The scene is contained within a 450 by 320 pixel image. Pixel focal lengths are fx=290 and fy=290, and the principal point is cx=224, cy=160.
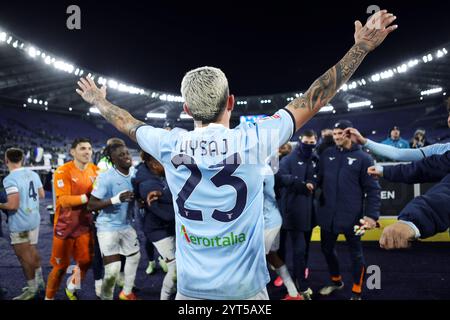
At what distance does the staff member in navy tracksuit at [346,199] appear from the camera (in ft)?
12.2

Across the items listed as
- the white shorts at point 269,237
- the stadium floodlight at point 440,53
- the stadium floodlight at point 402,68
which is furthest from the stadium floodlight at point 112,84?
the white shorts at point 269,237

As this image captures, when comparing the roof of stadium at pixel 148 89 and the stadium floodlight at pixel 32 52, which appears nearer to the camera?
the stadium floodlight at pixel 32 52

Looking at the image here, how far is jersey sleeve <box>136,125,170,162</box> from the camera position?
4.81 ft

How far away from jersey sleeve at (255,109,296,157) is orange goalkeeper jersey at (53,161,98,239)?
118 inches

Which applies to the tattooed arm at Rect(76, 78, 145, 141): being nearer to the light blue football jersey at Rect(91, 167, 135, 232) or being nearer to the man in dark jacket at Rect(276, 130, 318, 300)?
the light blue football jersey at Rect(91, 167, 135, 232)

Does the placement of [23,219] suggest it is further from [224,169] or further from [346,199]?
[346,199]

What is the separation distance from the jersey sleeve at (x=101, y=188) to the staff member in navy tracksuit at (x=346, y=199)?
2845mm

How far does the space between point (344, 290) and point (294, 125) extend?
3625 millimetres

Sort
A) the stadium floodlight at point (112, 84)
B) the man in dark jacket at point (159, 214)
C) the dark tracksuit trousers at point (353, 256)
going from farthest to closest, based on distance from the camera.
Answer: the stadium floodlight at point (112, 84)
the dark tracksuit trousers at point (353, 256)
the man in dark jacket at point (159, 214)

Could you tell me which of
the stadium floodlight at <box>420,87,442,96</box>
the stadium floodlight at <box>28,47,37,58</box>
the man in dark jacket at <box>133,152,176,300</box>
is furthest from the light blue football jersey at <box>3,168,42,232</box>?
the stadium floodlight at <box>420,87,442,96</box>

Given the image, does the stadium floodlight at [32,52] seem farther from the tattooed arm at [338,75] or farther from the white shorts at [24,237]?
the tattooed arm at [338,75]

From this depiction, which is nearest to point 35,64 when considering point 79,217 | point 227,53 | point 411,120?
point 227,53

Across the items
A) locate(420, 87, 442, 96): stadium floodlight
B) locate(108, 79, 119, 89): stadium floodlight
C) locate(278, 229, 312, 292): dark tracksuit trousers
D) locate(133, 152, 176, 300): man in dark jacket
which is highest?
locate(108, 79, 119, 89): stadium floodlight
